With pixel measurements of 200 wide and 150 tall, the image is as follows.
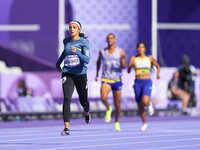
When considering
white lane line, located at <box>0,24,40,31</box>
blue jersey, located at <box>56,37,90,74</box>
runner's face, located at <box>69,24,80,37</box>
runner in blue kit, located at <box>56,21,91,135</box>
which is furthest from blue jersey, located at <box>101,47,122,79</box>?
white lane line, located at <box>0,24,40,31</box>

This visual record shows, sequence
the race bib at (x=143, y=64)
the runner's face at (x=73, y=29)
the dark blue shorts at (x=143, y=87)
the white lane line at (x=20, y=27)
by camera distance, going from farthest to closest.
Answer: the white lane line at (x=20, y=27), the race bib at (x=143, y=64), the dark blue shorts at (x=143, y=87), the runner's face at (x=73, y=29)

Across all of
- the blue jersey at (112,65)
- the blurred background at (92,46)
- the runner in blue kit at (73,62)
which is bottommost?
the blurred background at (92,46)

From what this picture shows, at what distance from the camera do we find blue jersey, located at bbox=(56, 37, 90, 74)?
1298cm

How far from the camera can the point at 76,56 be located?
1302cm

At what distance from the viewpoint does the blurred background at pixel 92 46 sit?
22109 millimetres

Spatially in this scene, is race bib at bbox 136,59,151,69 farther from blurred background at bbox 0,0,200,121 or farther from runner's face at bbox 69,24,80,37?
blurred background at bbox 0,0,200,121

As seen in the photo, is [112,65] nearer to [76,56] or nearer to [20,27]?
[76,56]

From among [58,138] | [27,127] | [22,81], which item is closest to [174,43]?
[22,81]

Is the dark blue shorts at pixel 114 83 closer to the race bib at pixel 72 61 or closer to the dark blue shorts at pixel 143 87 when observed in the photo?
the dark blue shorts at pixel 143 87

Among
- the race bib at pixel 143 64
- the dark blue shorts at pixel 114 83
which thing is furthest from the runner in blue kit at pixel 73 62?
the race bib at pixel 143 64

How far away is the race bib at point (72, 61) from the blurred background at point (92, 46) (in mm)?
8324

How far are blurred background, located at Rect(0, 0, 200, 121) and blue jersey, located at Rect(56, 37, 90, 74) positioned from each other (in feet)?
27.1

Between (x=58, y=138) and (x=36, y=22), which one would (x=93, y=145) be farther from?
(x=36, y=22)

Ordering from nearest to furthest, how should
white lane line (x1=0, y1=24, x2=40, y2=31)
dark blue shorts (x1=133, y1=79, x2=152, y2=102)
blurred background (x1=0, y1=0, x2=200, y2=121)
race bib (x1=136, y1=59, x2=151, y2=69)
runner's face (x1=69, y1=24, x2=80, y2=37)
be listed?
runner's face (x1=69, y1=24, x2=80, y2=37)
dark blue shorts (x1=133, y1=79, x2=152, y2=102)
race bib (x1=136, y1=59, x2=151, y2=69)
blurred background (x1=0, y1=0, x2=200, y2=121)
white lane line (x1=0, y1=24, x2=40, y2=31)
